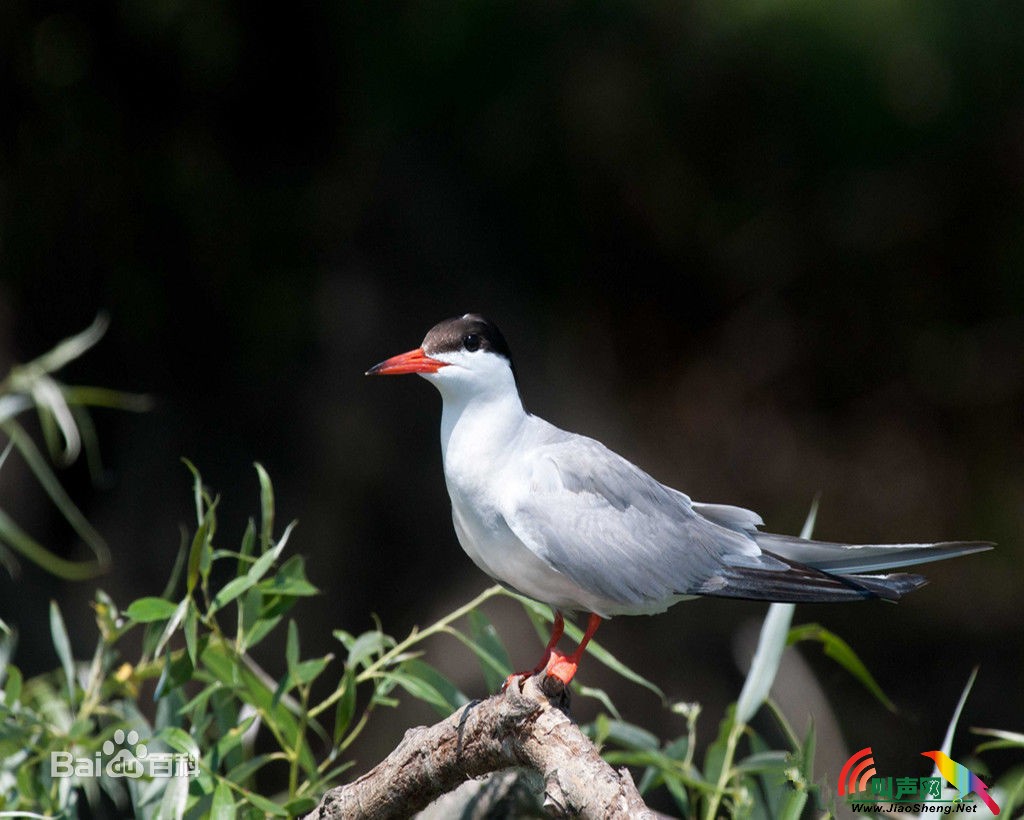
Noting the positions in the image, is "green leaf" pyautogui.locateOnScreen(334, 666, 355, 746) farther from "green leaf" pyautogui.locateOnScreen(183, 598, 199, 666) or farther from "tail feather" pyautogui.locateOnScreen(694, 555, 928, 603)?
"tail feather" pyautogui.locateOnScreen(694, 555, 928, 603)

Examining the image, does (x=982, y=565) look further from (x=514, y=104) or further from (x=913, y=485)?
(x=514, y=104)

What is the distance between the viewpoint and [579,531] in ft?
3.95

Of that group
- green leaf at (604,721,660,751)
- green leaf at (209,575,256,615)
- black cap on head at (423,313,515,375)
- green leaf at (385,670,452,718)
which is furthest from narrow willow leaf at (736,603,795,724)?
green leaf at (209,575,256,615)

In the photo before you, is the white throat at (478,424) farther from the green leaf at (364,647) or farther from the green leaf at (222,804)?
the green leaf at (222,804)

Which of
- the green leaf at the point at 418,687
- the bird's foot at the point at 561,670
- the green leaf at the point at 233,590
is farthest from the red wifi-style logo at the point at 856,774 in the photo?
the green leaf at the point at 233,590

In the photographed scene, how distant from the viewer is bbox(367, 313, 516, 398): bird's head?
4.15 feet

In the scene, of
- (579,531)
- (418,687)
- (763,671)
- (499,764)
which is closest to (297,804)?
(418,687)

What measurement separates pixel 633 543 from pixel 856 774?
0.38 m

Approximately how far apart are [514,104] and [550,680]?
204 centimetres

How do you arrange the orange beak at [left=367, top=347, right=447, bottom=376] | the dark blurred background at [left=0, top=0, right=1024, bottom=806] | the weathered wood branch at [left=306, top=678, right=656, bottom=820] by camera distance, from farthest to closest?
the dark blurred background at [left=0, top=0, right=1024, bottom=806] < the orange beak at [left=367, top=347, right=447, bottom=376] < the weathered wood branch at [left=306, top=678, right=656, bottom=820]

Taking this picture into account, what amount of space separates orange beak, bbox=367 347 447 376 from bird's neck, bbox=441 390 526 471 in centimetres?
4

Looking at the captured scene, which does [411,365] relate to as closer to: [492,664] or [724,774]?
[492,664]

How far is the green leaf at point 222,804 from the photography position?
1.20m

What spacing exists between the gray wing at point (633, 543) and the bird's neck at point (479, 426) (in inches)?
1.5
